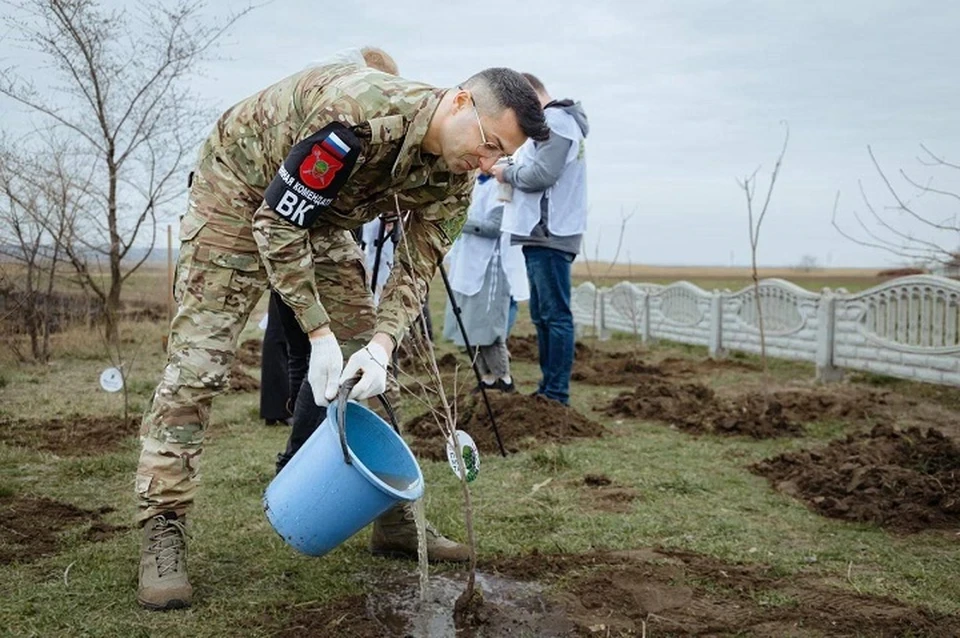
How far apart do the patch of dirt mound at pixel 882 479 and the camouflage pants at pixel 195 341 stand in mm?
2687

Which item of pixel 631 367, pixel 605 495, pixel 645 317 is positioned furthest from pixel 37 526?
pixel 645 317

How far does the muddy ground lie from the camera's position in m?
2.54

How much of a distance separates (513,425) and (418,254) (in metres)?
2.38

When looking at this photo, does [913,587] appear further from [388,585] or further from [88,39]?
[88,39]

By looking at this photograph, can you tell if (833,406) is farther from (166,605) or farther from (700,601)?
(166,605)

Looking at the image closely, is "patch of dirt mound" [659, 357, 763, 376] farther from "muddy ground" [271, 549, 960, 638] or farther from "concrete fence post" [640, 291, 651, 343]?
"muddy ground" [271, 549, 960, 638]

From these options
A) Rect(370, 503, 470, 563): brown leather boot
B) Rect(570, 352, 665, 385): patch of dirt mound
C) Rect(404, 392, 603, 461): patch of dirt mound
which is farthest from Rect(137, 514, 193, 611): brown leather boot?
Rect(570, 352, 665, 385): patch of dirt mound

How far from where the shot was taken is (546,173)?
547 centimetres

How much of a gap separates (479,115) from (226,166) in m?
0.88

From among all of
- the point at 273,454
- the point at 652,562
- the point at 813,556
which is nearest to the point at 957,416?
the point at 813,556

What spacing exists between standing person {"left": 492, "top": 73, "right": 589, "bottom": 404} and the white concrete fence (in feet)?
10.8

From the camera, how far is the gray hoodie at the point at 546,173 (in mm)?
5449

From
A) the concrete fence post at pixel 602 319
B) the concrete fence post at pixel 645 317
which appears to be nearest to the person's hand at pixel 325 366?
the concrete fence post at pixel 645 317

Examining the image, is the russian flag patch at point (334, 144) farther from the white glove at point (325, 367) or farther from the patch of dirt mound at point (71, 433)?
the patch of dirt mound at point (71, 433)
